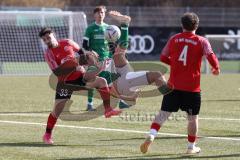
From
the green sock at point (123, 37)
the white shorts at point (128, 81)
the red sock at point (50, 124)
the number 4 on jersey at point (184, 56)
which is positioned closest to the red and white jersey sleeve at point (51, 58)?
the red sock at point (50, 124)

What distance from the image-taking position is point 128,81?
56.7 ft

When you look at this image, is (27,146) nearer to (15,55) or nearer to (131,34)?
(15,55)

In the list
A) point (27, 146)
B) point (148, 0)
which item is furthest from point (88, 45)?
point (148, 0)

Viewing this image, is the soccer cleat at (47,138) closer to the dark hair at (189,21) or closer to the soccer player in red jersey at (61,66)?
the soccer player in red jersey at (61,66)

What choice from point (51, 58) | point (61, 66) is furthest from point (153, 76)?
point (51, 58)

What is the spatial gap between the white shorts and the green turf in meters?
0.43

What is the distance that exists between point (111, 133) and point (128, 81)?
5.04m

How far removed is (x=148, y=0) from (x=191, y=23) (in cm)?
4785

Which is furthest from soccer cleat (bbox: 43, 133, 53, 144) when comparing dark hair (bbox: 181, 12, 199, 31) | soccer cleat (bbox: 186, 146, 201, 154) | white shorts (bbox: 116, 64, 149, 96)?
white shorts (bbox: 116, 64, 149, 96)

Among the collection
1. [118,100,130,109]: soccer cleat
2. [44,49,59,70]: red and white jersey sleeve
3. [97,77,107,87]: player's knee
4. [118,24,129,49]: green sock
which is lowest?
[118,100,130,109]: soccer cleat

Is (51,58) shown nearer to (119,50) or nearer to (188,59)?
(188,59)

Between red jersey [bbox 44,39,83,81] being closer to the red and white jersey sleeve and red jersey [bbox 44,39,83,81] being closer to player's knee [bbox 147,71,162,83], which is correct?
the red and white jersey sleeve

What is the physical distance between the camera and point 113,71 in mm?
16875

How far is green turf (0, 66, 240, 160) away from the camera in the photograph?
33.3 feet
